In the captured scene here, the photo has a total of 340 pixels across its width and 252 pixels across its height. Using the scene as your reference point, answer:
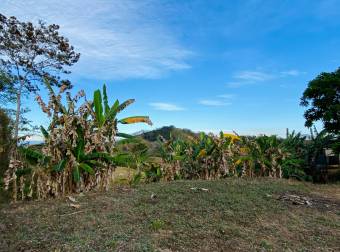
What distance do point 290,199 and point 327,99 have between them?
7.48 m

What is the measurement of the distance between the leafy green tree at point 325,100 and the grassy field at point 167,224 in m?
6.85

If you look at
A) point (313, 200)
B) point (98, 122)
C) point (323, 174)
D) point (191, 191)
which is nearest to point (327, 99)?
point (323, 174)

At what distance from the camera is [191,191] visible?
4918 millimetres

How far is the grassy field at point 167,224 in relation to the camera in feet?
9.16

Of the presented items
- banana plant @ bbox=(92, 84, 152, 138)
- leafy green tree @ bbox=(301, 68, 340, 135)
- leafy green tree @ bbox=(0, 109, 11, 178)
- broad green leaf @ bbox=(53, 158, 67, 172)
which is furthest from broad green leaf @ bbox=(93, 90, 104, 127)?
leafy green tree @ bbox=(301, 68, 340, 135)

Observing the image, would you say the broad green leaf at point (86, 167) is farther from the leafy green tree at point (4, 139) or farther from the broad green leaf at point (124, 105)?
the leafy green tree at point (4, 139)

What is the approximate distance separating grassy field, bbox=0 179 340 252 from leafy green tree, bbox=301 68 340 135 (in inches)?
270

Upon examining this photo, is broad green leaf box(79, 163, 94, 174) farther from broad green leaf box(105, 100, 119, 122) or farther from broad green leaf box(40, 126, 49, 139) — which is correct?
broad green leaf box(105, 100, 119, 122)

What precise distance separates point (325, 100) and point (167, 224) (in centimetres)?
969

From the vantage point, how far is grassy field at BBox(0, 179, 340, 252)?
279cm

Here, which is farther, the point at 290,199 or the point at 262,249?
the point at 290,199

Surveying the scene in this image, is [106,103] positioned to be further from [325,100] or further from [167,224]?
[325,100]

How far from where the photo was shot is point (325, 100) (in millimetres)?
11273

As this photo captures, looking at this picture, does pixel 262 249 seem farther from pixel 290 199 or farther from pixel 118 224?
pixel 290 199
